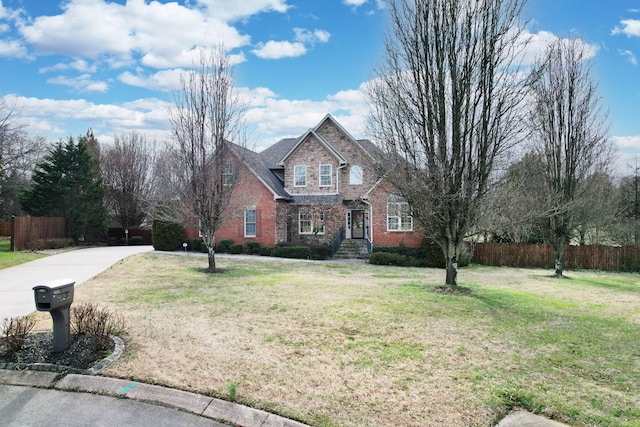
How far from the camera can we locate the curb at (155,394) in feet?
13.6

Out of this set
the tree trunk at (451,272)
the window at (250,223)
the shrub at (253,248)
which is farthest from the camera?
the window at (250,223)

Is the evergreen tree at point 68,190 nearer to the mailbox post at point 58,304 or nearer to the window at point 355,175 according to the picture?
the window at point 355,175

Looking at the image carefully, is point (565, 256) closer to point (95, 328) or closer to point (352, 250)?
point (352, 250)

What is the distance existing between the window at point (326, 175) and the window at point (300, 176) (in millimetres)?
1195

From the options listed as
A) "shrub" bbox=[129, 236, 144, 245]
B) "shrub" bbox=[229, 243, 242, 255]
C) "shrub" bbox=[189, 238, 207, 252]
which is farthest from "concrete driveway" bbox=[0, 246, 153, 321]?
"shrub" bbox=[129, 236, 144, 245]

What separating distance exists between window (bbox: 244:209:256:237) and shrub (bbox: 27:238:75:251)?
38.2ft

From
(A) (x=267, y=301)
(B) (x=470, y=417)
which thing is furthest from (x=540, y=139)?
(B) (x=470, y=417)

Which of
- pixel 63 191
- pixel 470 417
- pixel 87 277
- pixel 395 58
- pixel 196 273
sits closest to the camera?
pixel 470 417

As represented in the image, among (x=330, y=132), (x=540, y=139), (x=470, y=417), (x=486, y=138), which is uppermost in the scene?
(x=330, y=132)

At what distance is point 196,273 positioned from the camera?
15086mm

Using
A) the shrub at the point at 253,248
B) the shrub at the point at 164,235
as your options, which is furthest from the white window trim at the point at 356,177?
the shrub at the point at 164,235

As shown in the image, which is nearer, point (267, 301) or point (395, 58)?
point (267, 301)

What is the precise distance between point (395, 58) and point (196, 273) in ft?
34.1

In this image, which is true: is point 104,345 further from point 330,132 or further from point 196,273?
point 330,132
